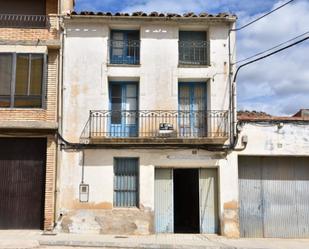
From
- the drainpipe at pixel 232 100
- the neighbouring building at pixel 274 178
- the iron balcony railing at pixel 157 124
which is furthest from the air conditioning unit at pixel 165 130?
the neighbouring building at pixel 274 178

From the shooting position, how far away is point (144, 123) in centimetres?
1625

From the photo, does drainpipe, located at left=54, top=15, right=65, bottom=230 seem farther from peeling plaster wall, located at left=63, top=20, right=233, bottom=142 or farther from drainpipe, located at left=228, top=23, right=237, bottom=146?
drainpipe, located at left=228, top=23, right=237, bottom=146

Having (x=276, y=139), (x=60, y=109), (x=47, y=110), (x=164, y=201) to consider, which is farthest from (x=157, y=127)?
(x=276, y=139)

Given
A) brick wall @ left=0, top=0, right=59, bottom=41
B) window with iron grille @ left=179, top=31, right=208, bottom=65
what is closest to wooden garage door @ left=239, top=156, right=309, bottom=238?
window with iron grille @ left=179, top=31, right=208, bottom=65

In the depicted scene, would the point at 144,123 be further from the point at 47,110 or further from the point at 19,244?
the point at 19,244

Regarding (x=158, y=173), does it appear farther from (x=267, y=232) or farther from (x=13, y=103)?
(x=13, y=103)

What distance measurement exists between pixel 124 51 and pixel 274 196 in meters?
7.72

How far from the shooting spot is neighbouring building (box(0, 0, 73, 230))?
1546 centimetres

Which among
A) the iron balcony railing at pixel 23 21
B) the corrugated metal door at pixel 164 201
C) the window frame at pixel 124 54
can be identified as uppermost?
the iron balcony railing at pixel 23 21

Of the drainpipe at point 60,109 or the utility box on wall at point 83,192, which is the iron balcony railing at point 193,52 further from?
the utility box on wall at point 83,192

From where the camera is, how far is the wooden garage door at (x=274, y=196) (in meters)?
16.3

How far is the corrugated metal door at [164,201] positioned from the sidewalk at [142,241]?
0.52 metres

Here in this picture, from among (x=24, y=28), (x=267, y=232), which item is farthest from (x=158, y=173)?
(x=24, y=28)

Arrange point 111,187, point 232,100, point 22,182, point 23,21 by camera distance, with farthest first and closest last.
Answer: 1. point 23,21
2. point 232,100
3. point 111,187
4. point 22,182
